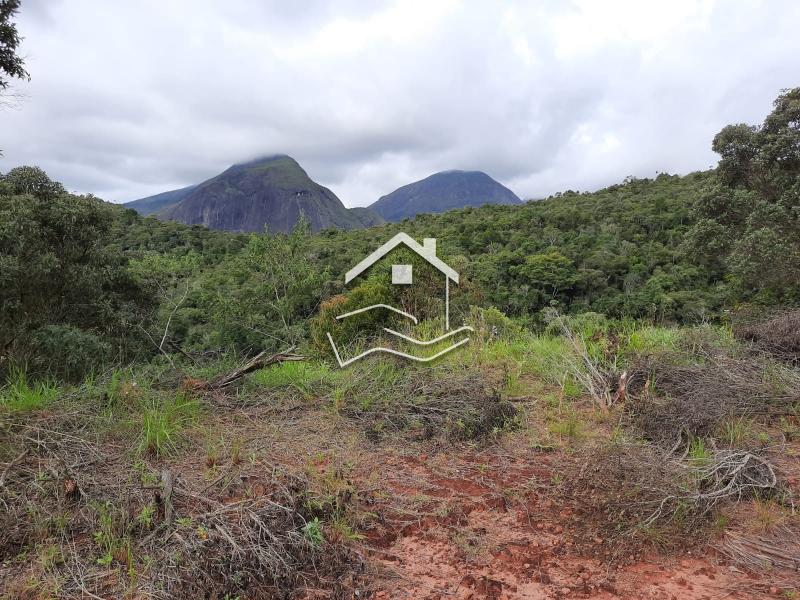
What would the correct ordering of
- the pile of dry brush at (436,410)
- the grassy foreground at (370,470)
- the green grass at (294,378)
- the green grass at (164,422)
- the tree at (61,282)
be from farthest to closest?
the tree at (61,282) → the green grass at (294,378) → the pile of dry brush at (436,410) → the green grass at (164,422) → the grassy foreground at (370,470)

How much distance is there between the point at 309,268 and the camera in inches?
467

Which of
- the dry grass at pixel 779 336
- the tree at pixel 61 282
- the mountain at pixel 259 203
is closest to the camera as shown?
the dry grass at pixel 779 336

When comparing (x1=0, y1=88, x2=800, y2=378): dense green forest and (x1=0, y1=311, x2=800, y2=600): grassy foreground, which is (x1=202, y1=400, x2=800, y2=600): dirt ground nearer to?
(x1=0, y1=311, x2=800, y2=600): grassy foreground

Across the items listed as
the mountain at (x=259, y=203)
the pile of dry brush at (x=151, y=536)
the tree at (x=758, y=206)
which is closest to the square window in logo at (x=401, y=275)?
the pile of dry brush at (x=151, y=536)

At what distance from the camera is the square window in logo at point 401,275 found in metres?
8.59

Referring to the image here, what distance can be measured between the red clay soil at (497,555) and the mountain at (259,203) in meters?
91.3

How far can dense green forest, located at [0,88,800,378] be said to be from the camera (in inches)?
248

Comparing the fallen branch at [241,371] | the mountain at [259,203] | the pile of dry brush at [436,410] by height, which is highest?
the mountain at [259,203]

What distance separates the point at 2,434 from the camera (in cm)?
231

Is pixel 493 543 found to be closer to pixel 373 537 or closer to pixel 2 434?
pixel 373 537

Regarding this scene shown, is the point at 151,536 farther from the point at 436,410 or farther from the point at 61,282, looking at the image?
the point at 61,282

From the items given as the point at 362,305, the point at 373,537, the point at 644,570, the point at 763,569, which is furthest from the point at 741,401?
the point at 362,305

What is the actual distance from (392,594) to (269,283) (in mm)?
10159

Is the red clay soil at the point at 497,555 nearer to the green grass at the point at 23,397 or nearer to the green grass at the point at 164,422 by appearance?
the green grass at the point at 164,422
